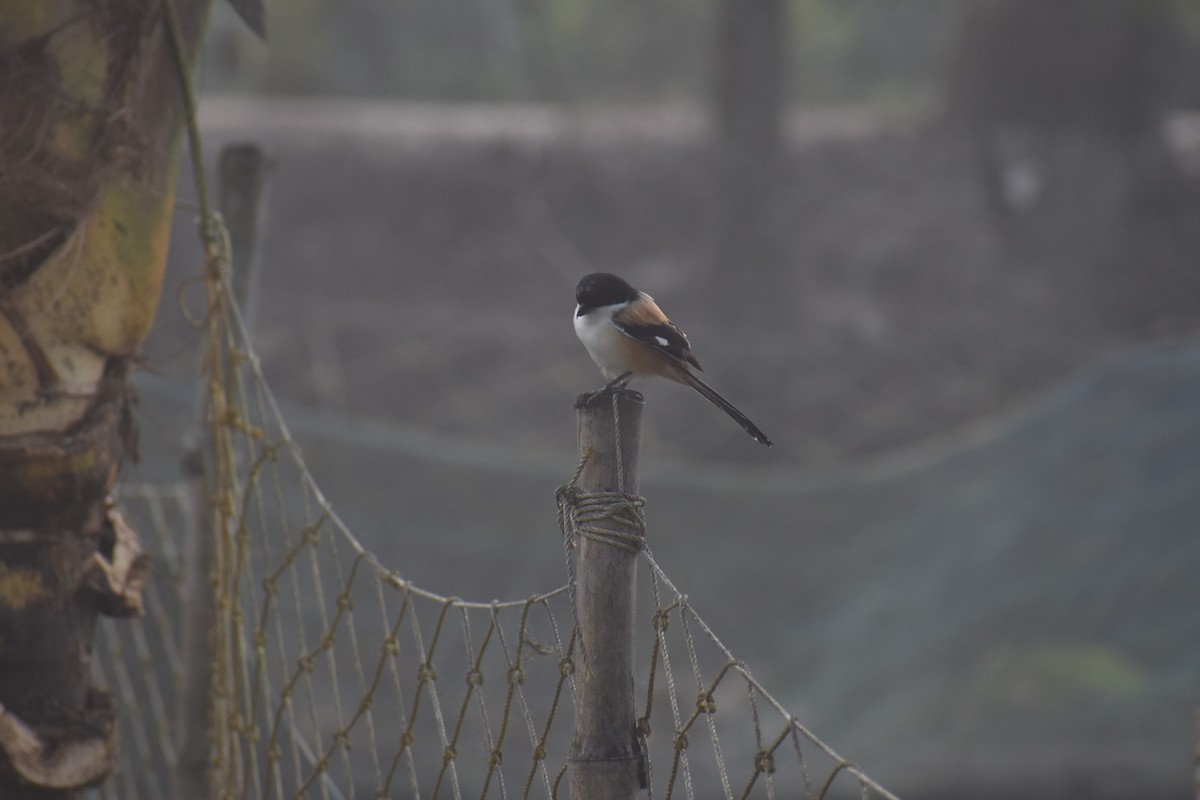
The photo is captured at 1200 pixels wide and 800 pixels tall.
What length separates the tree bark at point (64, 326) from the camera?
5.94 feet

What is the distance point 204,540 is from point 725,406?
1169mm

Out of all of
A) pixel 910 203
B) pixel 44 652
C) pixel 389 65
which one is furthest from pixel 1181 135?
pixel 44 652

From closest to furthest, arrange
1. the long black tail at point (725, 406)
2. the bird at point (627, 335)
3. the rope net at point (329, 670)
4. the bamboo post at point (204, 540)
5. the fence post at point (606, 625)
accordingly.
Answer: the fence post at point (606, 625), the rope net at point (329, 670), the long black tail at point (725, 406), the bird at point (627, 335), the bamboo post at point (204, 540)

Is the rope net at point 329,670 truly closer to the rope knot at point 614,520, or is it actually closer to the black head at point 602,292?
the rope knot at point 614,520

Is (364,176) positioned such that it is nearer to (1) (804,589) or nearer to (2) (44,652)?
(1) (804,589)

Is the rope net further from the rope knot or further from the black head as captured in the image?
the black head

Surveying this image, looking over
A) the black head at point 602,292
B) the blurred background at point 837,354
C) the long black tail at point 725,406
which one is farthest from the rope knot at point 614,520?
the blurred background at point 837,354

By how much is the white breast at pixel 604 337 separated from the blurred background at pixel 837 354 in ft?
8.33

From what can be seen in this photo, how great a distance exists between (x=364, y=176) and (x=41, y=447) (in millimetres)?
7744

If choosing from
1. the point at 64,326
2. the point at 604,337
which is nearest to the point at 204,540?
the point at 64,326

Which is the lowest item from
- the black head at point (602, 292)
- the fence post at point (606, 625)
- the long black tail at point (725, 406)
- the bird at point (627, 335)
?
the fence post at point (606, 625)

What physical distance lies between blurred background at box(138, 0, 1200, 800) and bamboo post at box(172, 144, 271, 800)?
177 cm

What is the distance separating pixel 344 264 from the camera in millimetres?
8875

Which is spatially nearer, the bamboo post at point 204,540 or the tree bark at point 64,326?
the tree bark at point 64,326
